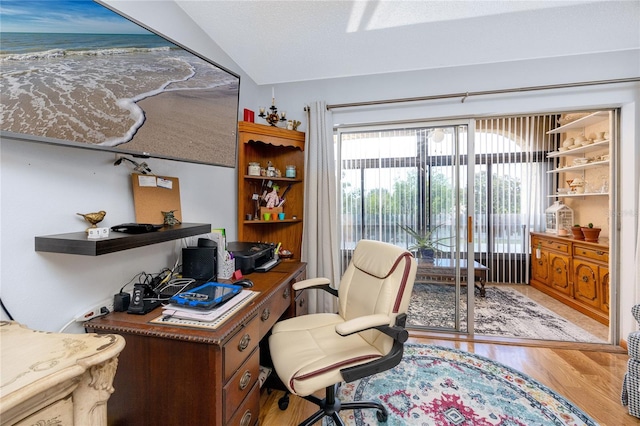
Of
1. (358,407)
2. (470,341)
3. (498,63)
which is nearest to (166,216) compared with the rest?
(358,407)

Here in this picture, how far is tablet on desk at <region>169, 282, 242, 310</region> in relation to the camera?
1.09m

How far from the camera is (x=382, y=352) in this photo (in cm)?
129

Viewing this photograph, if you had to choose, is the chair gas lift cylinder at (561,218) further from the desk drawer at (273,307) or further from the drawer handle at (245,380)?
the drawer handle at (245,380)

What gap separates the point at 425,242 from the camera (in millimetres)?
2637

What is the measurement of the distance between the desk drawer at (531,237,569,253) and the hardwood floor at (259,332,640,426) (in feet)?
4.35

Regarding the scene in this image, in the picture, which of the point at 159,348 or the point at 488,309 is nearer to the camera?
the point at 159,348

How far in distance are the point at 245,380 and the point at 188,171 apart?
132 cm

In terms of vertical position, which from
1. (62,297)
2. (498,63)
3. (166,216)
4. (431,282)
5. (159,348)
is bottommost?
(431,282)

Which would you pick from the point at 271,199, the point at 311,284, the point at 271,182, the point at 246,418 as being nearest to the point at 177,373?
the point at 246,418

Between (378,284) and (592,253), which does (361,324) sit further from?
(592,253)

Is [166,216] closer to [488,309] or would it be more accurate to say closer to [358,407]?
[358,407]

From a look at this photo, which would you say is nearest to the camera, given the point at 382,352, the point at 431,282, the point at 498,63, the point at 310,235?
the point at 382,352

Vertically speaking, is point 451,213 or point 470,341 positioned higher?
point 451,213

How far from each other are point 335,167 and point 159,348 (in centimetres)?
202
